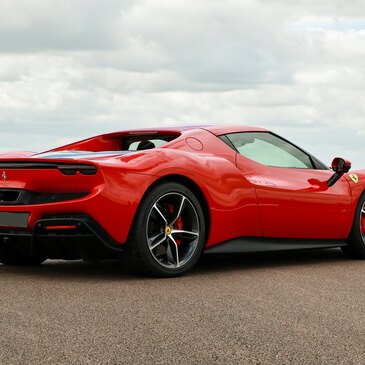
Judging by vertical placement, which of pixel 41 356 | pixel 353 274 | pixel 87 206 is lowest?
pixel 353 274

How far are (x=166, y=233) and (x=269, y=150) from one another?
1709mm

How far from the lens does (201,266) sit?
7410 mm

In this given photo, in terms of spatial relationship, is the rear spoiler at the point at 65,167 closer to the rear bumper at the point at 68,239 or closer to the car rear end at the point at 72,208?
the car rear end at the point at 72,208

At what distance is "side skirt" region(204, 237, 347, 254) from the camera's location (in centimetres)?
678

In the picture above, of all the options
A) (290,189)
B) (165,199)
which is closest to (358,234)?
(290,189)

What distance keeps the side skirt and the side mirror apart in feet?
2.10

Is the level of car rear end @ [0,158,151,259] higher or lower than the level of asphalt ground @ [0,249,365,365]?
higher

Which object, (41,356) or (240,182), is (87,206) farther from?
(41,356)

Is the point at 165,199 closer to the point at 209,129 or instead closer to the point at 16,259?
the point at 209,129

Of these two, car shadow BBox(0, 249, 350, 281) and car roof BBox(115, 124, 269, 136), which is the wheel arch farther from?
car roof BBox(115, 124, 269, 136)

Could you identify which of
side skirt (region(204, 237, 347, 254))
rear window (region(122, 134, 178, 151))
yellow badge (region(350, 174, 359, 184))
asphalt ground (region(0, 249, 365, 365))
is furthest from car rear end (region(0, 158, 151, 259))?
yellow badge (region(350, 174, 359, 184))

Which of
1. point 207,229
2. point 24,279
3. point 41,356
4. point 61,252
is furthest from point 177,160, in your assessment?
point 41,356

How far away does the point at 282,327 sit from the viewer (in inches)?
178

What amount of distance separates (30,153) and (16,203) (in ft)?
2.74
